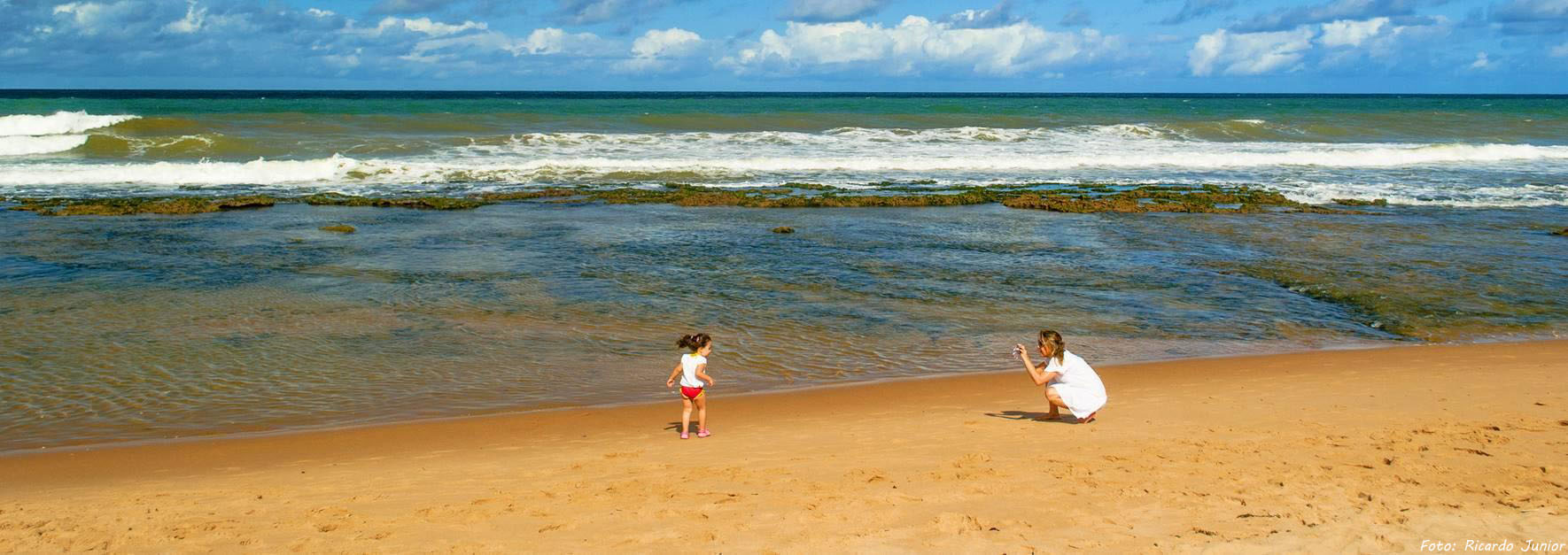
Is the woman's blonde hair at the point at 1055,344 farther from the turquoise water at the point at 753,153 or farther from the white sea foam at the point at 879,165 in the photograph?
the turquoise water at the point at 753,153

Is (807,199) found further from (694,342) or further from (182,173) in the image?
(182,173)

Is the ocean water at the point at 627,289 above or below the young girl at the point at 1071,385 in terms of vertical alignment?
below

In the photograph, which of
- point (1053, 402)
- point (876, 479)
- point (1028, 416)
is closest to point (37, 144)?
point (1028, 416)

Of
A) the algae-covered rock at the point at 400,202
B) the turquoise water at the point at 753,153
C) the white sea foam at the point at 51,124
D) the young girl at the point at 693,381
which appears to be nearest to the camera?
the young girl at the point at 693,381

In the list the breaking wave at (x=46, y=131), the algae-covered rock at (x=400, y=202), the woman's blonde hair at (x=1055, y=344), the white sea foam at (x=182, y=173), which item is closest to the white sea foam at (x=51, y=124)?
the breaking wave at (x=46, y=131)

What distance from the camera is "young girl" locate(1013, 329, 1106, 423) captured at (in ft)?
23.2

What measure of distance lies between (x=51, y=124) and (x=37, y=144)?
6.97 metres

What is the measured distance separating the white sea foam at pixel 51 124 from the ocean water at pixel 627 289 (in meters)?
13.1

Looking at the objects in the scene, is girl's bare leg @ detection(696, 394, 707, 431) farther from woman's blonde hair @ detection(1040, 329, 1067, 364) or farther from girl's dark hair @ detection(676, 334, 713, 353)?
woman's blonde hair @ detection(1040, 329, 1067, 364)

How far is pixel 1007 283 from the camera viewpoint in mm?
12492

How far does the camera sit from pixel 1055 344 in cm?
732

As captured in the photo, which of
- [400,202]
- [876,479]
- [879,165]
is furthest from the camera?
[879,165]

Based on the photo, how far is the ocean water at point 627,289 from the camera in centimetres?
831

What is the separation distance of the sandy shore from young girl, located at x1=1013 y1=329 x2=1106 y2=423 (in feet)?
0.52
